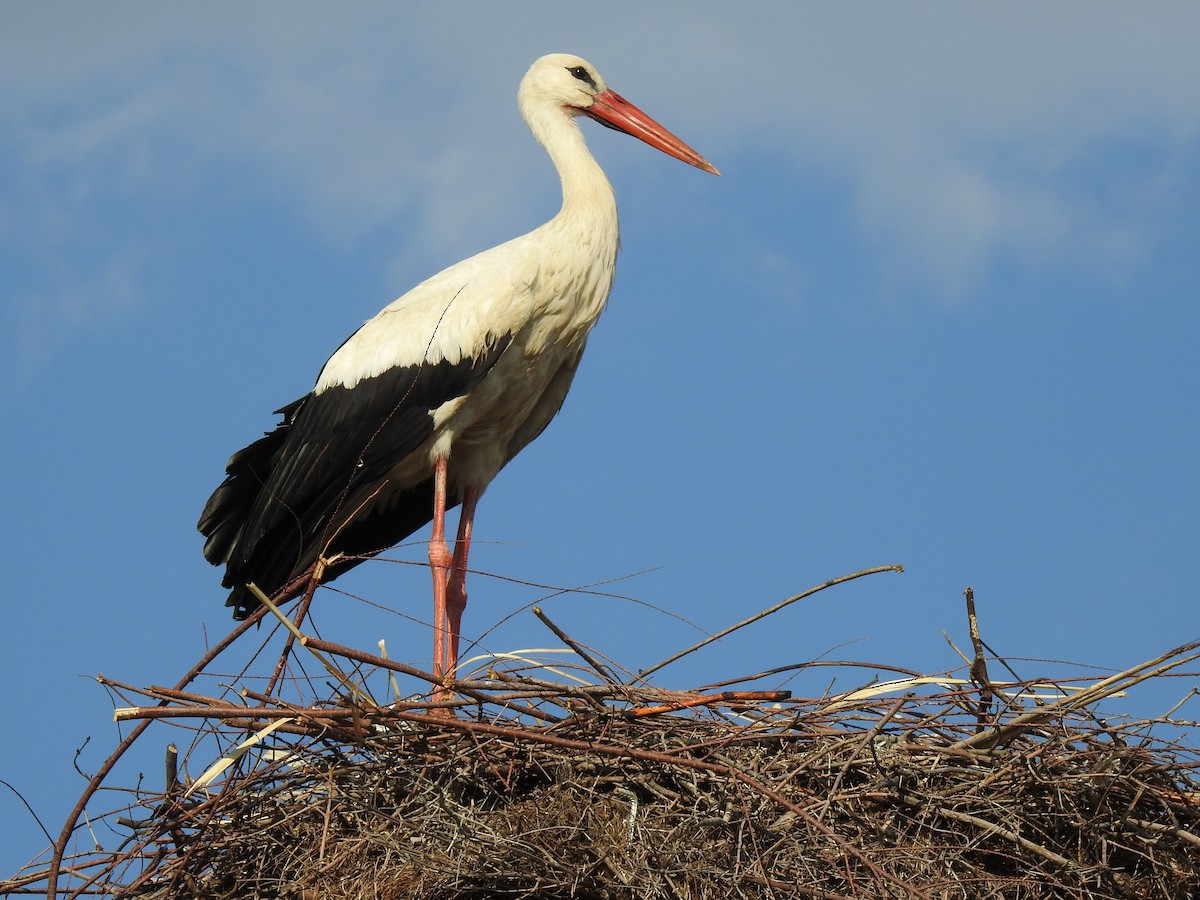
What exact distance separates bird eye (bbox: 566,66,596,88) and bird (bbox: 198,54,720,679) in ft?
1.74

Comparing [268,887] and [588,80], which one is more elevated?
[588,80]

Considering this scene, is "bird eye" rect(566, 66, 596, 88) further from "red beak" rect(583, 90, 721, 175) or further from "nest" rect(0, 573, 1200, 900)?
"nest" rect(0, 573, 1200, 900)

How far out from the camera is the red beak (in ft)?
23.7

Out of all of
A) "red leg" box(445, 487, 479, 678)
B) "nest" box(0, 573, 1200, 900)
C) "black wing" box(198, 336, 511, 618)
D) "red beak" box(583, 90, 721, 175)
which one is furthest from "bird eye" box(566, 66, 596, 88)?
"nest" box(0, 573, 1200, 900)

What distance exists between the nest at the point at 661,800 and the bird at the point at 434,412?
138 centimetres

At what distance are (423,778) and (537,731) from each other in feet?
1.12

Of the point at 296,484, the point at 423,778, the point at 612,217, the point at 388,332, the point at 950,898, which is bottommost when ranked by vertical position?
the point at 950,898

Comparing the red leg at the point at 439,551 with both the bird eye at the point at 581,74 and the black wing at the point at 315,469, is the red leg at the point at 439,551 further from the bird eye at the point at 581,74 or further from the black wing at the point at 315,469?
the bird eye at the point at 581,74

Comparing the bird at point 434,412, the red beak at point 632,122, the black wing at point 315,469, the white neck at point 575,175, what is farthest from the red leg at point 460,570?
the red beak at point 632,122

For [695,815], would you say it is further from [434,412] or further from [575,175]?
[575,175]

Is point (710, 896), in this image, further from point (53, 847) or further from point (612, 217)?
point (612, 217)

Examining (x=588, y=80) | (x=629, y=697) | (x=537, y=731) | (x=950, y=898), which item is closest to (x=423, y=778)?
(x=537, y=731)

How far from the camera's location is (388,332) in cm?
640

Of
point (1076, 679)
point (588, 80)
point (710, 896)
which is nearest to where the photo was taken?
point (710, 896)
